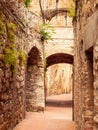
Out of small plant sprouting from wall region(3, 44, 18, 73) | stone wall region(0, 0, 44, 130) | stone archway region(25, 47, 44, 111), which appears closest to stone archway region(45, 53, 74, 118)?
stone archway region(25, 47, 44, 111)

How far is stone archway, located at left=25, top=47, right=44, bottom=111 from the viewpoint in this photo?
14.1 meters

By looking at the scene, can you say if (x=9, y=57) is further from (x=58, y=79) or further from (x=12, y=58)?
(x=58, y=79)

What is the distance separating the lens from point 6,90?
7789 millimetres

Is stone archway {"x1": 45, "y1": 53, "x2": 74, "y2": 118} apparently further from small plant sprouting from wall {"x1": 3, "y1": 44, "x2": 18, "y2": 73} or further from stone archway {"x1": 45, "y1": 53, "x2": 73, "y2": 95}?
small plant sprouting from wall {"x1": 3, "y1": 44, "x2": 18, "y2": 73}

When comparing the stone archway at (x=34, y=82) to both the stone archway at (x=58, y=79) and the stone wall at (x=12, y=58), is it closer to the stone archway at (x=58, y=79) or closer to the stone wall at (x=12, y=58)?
the stone wall at (x=12, y=58)

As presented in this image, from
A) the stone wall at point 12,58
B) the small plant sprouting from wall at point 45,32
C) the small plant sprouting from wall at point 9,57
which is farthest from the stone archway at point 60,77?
the small plant sprouting from wall at point 9,57

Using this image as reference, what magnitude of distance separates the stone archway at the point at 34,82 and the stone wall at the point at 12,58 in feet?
7.88

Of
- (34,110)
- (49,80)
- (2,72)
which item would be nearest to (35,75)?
(34,110)

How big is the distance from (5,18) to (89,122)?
398 cm

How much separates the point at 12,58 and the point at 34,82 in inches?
258

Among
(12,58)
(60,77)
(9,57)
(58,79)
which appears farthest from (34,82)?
(60,77)

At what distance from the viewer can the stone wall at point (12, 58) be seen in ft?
24.2

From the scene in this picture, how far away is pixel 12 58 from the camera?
7.84 m

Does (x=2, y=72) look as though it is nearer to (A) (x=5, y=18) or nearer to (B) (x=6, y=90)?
(B) (x=6, y=90)
